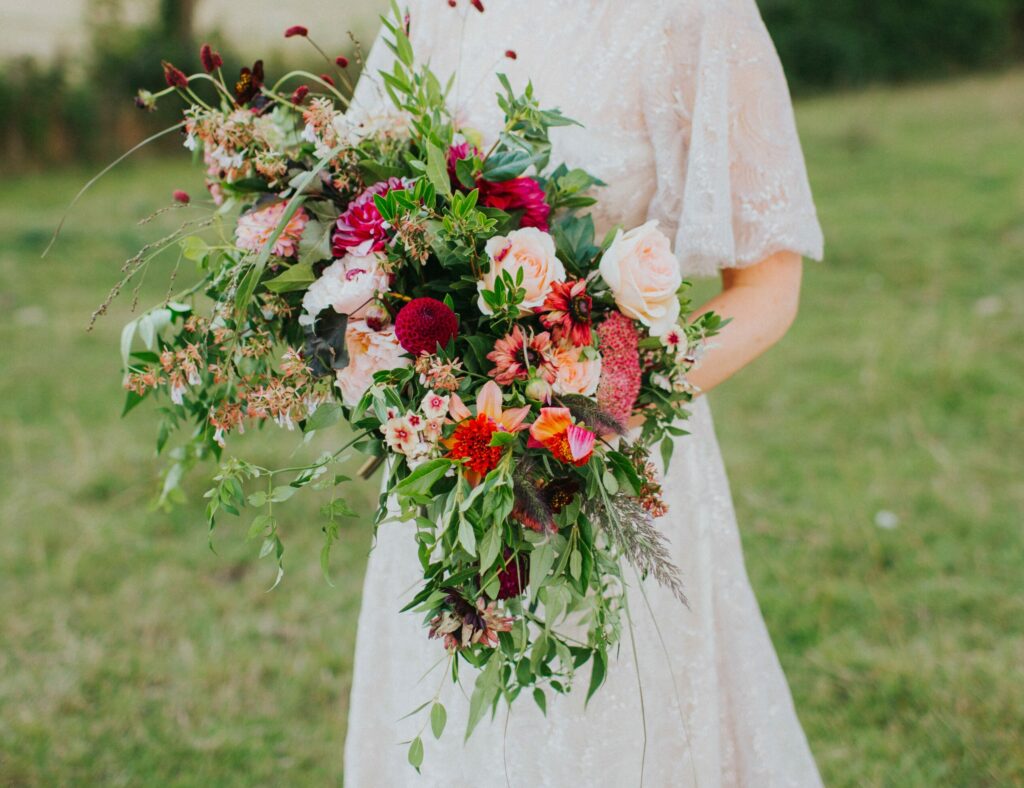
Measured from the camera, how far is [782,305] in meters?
1.62

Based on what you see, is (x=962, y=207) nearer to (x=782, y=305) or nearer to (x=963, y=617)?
(x=963, y=617)

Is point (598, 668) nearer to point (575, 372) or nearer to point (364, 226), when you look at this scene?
point (575, 372)

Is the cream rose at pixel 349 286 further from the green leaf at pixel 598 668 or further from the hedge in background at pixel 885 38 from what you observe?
the hedge in background at pixel 885 38

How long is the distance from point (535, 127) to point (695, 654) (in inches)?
39.6

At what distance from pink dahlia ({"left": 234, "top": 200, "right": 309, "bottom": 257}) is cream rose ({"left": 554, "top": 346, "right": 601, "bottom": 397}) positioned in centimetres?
38

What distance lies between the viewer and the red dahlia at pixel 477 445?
116 centimetres

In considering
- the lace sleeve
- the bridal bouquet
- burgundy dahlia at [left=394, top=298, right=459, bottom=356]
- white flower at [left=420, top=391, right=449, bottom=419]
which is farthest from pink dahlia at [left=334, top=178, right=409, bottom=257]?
the lace sleeve

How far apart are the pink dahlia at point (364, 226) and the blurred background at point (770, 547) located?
39 centimetres

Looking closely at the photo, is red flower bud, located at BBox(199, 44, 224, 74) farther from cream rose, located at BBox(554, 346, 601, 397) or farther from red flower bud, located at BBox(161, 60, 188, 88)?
cream rose, located at BBox(554, 346, 601, 397)

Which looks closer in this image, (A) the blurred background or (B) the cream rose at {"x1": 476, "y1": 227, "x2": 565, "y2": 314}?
(B) the cream rose at {"x1": 476, "y1": 227, "x2": 565, "y2": 314}

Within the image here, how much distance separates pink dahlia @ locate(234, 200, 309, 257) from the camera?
1.30 metres

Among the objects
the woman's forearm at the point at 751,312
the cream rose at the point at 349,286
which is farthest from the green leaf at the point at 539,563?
the woman's forearm at the point at 751,312

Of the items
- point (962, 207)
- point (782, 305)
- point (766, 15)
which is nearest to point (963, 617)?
point (782, 305)

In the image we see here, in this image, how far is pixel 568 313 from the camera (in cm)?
124
